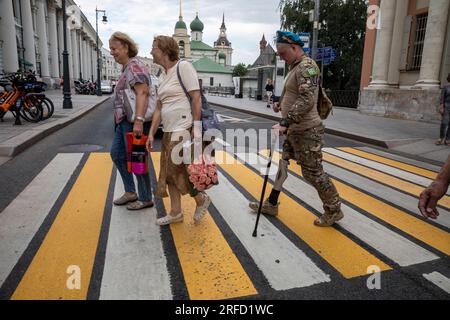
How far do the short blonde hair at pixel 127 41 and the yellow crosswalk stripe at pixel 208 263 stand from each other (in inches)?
78.0

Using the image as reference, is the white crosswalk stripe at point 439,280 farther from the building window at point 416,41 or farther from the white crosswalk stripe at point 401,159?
the building window at point 416,41

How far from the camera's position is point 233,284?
2.67 m

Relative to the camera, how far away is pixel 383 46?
17.8 metres

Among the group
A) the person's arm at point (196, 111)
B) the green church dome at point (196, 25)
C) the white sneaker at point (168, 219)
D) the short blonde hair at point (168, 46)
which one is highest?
the green church dome at point (196, 25)

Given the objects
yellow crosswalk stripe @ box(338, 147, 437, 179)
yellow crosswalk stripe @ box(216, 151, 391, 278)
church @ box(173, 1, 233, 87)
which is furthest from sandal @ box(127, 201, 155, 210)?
church @ box(173, 1, 233, 87)

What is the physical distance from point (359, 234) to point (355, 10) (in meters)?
32.4

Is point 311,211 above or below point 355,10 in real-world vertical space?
below

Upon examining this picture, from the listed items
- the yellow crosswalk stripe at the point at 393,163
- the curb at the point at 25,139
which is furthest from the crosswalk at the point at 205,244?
the curb at the point at 25,139

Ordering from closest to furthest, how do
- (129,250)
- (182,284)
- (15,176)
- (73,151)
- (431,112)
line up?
(182,284) → (129,250) → (15,176) → (73,151) → (431,112)

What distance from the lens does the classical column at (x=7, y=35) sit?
2609cm

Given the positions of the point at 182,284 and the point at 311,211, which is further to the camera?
the point at 311,211

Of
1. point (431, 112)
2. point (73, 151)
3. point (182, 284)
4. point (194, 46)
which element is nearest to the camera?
point (182, 284)
